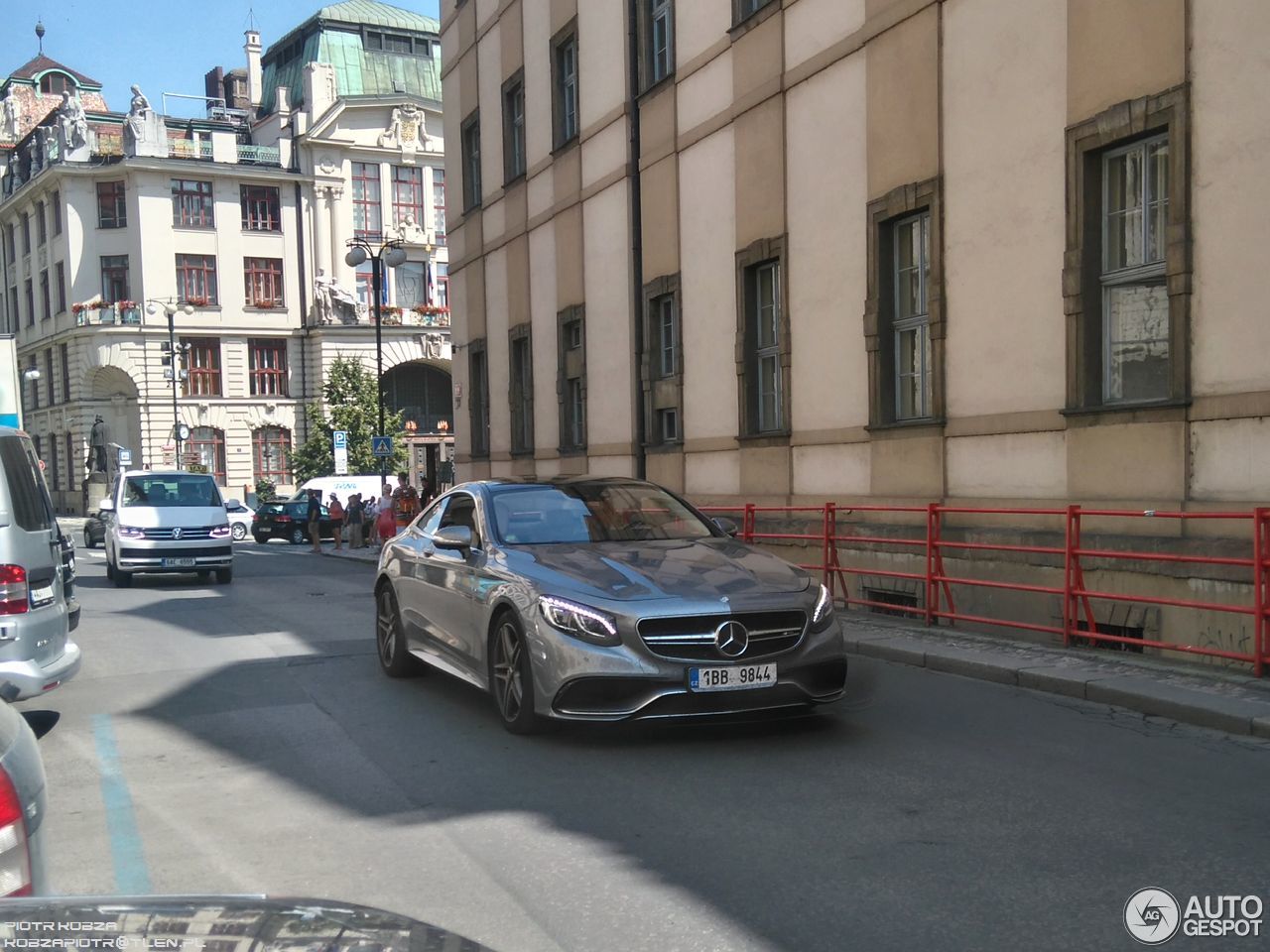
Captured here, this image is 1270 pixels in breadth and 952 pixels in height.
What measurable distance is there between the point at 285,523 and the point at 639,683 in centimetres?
3836

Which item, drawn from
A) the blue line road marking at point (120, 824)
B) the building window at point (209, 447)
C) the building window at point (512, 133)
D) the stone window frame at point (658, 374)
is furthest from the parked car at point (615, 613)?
the building window at point (209, 447)

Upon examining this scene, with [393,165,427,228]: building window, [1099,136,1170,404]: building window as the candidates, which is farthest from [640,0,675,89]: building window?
[393,165,427,228]: building window

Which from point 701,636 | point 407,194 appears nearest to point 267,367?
point 407,194

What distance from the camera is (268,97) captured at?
243 feet

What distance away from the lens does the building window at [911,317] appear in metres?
13.7

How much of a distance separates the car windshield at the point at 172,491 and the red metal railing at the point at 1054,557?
37.8ft

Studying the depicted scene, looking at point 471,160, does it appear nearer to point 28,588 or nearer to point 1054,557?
point 1054,557

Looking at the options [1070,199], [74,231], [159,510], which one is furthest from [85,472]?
[1070,199]

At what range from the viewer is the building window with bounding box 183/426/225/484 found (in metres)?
63.3

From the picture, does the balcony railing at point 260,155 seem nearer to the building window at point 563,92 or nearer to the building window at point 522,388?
the building window at point 522,388

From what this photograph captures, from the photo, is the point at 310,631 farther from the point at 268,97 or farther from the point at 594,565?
the point at 268,97

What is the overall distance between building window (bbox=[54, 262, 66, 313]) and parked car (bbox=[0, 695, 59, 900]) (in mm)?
68283

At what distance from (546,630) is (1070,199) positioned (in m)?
6.52

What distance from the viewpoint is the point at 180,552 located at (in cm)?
2208
